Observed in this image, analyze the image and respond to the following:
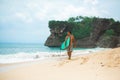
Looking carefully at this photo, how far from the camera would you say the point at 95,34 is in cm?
5166

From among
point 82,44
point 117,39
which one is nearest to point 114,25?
point 117,39

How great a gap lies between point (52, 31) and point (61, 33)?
8.18 ft

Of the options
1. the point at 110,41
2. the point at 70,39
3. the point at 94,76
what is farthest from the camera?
the point at 110,41

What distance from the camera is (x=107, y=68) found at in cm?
543

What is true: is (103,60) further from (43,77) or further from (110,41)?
(110,41)

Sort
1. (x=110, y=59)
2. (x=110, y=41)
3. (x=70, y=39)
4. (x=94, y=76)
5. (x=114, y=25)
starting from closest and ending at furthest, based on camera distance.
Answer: (x=94, y=76) → (x=110, y=59) → (x=70, y=39) → (x=110, y=41) → (x=114, y=25)

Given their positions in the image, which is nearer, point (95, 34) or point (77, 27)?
point (95, 34)

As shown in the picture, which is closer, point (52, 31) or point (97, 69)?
point (97, 69)

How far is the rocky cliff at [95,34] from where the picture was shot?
48.4 meters

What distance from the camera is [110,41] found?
4612 centimetres

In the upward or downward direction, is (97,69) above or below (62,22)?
below

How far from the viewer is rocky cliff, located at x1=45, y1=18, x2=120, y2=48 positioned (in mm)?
48431

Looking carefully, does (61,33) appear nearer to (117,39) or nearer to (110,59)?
(117,39)

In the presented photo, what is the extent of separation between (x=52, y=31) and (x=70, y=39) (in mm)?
44318
